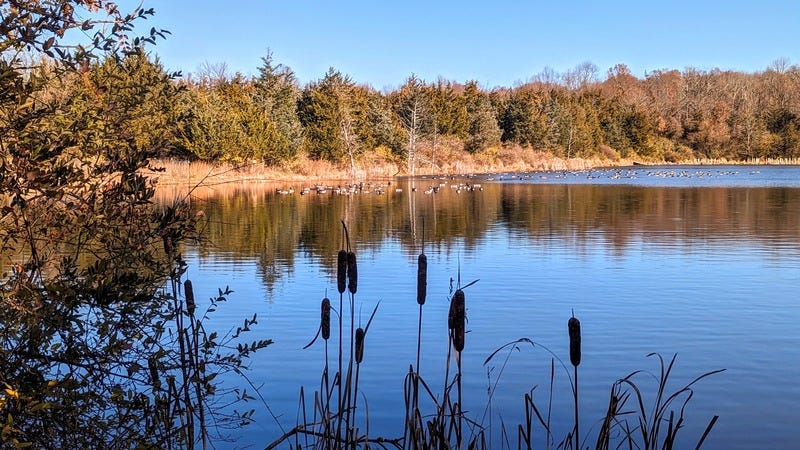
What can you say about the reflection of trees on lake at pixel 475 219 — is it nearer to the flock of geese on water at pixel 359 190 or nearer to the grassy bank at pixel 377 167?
the flock of geese on water at pixel 359 190

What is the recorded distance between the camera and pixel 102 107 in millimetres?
4898

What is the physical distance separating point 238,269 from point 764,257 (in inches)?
395

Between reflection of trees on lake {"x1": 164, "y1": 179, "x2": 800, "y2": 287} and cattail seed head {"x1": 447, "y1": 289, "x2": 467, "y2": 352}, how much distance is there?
1051 centimetres

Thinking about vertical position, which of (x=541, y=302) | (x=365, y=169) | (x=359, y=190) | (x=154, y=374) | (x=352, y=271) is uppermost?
(x=365, y=169)

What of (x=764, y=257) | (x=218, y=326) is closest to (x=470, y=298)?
(x=218, y=326)

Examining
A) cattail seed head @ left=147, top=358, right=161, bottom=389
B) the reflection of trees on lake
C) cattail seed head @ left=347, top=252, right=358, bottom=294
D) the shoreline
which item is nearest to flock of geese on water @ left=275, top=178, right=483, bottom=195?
the reflection of trees on lake

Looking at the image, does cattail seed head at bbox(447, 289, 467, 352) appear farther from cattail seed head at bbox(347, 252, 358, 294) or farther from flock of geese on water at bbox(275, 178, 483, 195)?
flock of geese on water at bbox(275, 178, 483, 195)

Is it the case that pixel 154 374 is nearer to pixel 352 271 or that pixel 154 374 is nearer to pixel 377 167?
pixel 352 271

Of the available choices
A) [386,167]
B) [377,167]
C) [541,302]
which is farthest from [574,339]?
[386,167]

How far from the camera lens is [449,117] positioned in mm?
62750

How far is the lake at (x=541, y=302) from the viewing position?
7.65 metres

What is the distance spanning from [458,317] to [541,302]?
9.66 meters

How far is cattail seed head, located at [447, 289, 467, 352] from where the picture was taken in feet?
9.09

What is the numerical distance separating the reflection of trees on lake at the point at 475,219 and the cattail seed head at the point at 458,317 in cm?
1051
